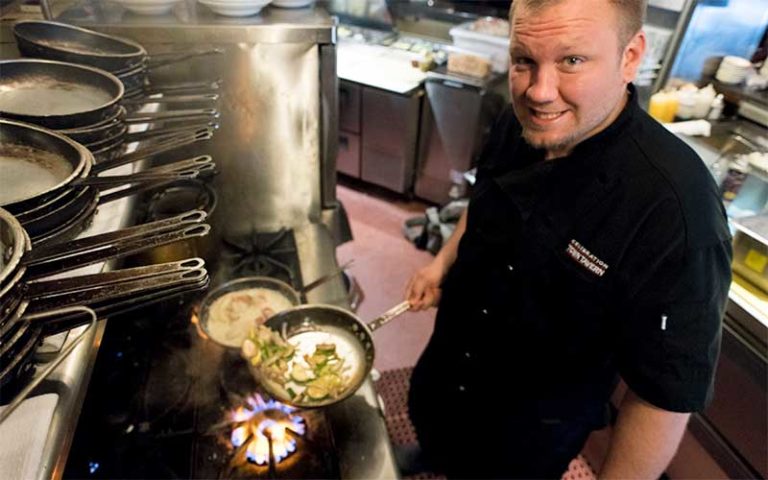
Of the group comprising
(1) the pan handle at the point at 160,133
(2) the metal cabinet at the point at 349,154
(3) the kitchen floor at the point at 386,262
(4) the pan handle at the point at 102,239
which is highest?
(1) the pan handle at the point at 160,133

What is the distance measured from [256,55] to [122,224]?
0.99 metres

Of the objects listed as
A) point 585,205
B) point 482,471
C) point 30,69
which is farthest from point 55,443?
point 482,471

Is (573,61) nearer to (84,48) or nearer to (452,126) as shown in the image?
(84,48)

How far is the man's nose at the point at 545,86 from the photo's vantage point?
3.75 ft

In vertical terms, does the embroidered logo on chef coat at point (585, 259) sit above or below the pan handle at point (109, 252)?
below

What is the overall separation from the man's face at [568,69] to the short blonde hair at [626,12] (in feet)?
0.03

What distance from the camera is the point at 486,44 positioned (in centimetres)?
398

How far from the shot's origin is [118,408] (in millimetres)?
1432

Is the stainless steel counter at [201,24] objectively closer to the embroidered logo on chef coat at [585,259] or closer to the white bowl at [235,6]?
the white bowl at [235,6]

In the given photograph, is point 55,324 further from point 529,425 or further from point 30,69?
point 529,425

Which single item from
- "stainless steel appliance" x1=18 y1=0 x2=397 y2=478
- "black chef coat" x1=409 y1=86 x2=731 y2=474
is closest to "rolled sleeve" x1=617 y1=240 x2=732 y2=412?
"black chef coat" x1=409 y1=86 x2=731 y2=474

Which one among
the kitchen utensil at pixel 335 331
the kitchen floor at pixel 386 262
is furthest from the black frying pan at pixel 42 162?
the kitchen floor at pixel 386 262

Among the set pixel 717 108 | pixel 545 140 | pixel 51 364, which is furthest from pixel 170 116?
pixel 717 108

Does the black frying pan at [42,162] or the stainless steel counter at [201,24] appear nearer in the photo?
the black frying pan at [42,162]
